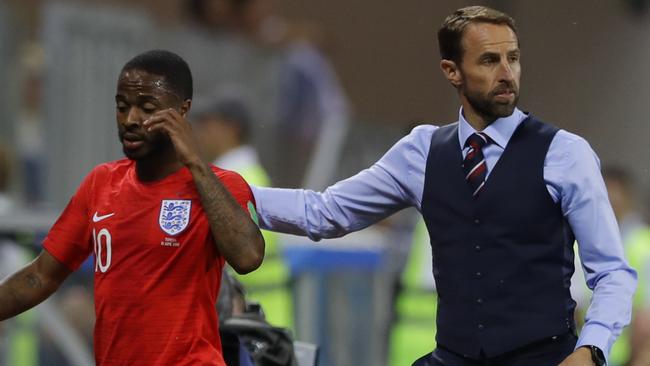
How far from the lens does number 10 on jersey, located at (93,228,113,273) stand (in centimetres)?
451

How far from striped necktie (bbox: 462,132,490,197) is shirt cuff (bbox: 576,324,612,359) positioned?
529 millimetres

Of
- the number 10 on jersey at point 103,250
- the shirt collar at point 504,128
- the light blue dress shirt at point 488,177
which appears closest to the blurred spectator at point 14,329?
the light blue dress shirt at point 488,177

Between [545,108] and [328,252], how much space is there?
1616 mm

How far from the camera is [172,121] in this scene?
4426mm

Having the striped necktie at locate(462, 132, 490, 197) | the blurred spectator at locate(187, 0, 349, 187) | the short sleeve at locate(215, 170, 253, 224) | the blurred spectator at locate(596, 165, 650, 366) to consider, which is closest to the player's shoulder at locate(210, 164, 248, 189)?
the short sleeve at locate(215, 170, 253, 224)

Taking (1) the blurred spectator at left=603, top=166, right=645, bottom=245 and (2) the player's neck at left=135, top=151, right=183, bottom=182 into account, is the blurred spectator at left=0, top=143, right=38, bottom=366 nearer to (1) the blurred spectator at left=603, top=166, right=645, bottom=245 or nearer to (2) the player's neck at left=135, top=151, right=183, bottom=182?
(1) the blurred spectator at left=603, top=166, right=645, bottom=245

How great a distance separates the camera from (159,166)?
4.55m

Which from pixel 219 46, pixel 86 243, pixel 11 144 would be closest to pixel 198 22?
pixel 219 46

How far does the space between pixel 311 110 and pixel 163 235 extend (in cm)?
782

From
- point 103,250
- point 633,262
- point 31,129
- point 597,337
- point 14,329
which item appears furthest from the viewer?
point 31,129

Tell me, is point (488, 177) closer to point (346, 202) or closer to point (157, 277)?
point (346, 202)

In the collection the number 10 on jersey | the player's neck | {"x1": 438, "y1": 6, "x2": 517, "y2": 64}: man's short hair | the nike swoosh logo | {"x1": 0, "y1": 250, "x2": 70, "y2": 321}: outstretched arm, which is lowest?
{"x1": 0, "y1": 250, "x2": 70, "y2": 321}: outstretched arm

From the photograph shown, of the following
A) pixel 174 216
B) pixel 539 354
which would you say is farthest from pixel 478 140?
pixel 174 216

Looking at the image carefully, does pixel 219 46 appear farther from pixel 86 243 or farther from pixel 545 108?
pixel 86 243
